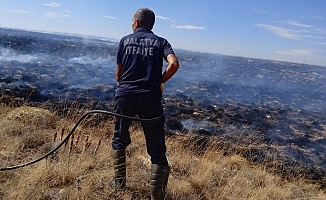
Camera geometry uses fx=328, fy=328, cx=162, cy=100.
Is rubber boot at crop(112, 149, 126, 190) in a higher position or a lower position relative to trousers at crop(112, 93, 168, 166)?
lower

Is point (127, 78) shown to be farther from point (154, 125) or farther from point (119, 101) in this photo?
point (154, 125)

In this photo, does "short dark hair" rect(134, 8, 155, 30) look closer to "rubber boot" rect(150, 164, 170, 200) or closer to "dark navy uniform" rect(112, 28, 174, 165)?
"dark navy uniform" rect(112, 28, 174, 165)

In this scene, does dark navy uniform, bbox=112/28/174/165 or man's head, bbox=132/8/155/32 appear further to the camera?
man's head, bbox=132/8/155/32

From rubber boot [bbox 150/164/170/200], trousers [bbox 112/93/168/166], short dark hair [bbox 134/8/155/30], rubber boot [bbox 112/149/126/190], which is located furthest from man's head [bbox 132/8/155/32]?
rubber boot [bbox 150/164/170/200]

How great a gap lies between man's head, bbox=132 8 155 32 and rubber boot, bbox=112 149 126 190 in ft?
4.74

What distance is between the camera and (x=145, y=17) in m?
3.64

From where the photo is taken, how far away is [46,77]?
18.2 meters

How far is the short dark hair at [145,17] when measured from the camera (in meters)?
3.64

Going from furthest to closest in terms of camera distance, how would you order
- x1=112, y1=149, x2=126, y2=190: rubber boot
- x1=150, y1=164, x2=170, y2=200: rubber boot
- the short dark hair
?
x1=112, y1=149, x2=126, y2=190: rubber boot → the short dark hair → x1=150, y1=164, x2=170, y2=200: rubber boot

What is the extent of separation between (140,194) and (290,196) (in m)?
2.48

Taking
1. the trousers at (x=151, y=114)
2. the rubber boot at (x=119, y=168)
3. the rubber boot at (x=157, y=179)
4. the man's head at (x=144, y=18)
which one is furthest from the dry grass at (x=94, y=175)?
the man's head at (x=144, y=18)

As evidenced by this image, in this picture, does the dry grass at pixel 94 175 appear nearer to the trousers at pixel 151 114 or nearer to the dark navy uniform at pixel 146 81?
the trousers at pixel 151 114

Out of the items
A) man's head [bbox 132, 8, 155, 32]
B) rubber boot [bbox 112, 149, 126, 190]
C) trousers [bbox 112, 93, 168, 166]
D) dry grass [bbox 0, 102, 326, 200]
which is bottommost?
dry grass [bbox 0, 102, 326, 200]

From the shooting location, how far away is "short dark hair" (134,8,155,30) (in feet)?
12.0
